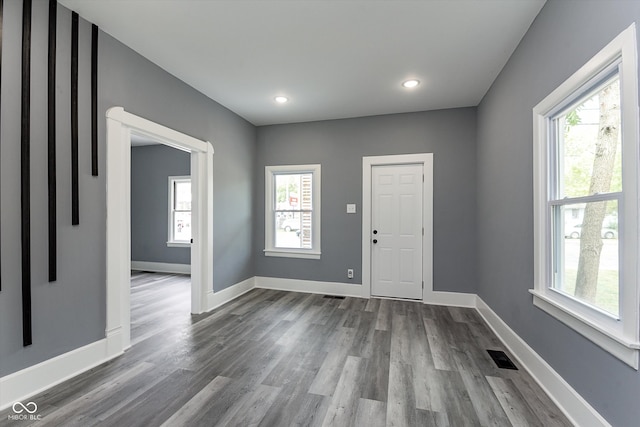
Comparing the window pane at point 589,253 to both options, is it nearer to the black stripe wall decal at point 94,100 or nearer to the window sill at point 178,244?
the black stripe wall decal at point 94,100

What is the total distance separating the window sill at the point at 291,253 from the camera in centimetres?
459

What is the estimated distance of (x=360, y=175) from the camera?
14.4 feet

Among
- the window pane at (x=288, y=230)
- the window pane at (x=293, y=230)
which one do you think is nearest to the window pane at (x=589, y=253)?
the window pane at (x=293, y=230)

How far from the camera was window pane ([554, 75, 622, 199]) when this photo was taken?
148 centimetres

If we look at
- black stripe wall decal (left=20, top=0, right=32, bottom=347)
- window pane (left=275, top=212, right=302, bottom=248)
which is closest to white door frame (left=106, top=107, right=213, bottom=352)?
black stripe wall decal (left=20, top=0, right=32, bottom=347)

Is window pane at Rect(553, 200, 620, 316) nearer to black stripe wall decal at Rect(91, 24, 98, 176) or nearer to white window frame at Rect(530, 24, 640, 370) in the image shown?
white window frame at Rect(530, 24, 640, 370)

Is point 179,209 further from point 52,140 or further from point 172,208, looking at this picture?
point 52,140

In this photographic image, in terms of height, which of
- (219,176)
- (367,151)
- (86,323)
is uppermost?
(367,151)

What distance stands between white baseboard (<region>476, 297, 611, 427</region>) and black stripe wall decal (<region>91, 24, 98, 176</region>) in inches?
147

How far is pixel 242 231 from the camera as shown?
454cm

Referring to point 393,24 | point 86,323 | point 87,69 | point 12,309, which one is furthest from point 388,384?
point 87,69

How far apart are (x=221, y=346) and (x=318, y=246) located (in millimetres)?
2229

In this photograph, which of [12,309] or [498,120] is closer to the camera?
[12,309]

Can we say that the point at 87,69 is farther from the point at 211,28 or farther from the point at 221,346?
the point at 221,346
